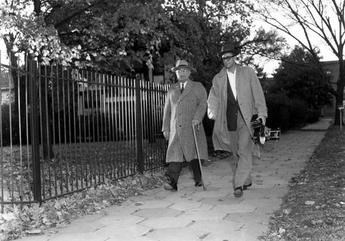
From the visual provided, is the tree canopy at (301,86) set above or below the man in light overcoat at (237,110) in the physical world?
above

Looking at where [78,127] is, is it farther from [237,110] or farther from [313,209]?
[313,209]

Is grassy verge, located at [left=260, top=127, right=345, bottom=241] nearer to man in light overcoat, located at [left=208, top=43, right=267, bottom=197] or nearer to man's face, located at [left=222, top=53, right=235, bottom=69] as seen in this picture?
man in light overcoat, located at [left=208, top=43, right=267, bottom=197]

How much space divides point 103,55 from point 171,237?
296 inches

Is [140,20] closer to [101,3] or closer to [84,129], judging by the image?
[101,3]

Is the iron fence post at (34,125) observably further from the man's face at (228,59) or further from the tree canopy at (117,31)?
the tree canopy at (117,31)

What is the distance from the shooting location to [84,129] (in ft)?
23.5

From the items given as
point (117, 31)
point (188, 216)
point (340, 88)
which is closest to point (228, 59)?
point (188, 216)

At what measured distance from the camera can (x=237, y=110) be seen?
21.5 feet

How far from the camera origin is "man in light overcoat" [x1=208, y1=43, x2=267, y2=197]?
647cm

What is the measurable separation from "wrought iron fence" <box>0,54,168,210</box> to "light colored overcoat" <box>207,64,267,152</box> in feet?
5.90

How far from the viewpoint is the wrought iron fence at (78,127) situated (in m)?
5.88

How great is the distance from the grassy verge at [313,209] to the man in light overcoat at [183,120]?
1565 millimetres

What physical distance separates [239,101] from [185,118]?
1.02m

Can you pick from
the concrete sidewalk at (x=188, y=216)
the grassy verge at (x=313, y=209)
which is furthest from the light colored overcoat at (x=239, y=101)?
the grassy verge at (x=313, y=209)
